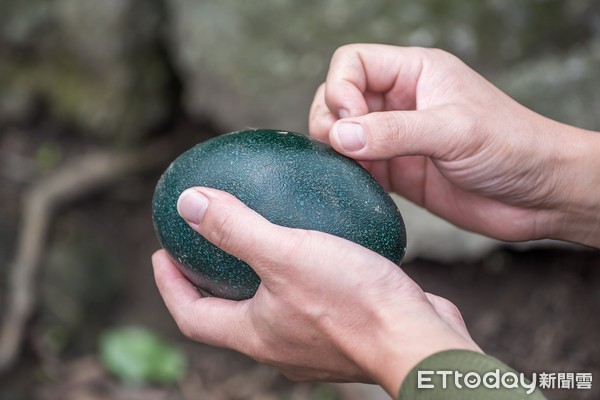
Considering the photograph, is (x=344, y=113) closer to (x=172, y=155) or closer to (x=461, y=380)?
(x=461, y=380)

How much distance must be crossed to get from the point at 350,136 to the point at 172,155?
2.71 metres

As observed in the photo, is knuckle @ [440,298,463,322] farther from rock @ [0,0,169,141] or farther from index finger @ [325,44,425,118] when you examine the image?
rock @ [0,0,169,141]

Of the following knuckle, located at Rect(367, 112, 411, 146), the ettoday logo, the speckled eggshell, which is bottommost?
the ettoday logo

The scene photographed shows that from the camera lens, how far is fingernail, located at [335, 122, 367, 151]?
1.76 metres

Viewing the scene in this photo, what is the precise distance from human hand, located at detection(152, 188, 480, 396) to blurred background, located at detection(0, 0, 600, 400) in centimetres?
150

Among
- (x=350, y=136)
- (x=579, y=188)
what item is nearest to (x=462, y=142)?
(x=350, y=136)

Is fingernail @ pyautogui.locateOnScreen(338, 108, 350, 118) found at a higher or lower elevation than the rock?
higher

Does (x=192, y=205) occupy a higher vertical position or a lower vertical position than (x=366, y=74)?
A: lower

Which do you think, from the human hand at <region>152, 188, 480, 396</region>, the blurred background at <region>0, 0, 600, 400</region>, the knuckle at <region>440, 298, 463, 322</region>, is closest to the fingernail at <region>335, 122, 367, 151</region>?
the human hand at <region>152, 188, 480, 396</region>

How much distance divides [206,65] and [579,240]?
206cm

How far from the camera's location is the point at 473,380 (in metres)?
1.40

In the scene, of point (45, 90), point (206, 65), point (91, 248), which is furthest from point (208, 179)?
point (45, 90)

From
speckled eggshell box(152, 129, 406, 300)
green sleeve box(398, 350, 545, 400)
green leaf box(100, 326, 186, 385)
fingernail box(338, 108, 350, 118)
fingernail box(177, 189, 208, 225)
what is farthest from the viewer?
green leaf box(100, 326, 186, 385)

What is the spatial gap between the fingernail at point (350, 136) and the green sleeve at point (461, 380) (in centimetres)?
57
